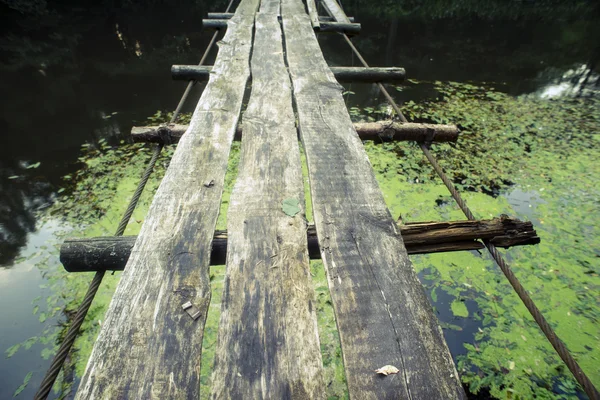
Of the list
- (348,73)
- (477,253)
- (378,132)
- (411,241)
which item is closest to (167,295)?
(411,241)

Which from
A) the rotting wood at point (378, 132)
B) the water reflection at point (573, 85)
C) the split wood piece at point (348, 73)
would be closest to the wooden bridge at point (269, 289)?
the rotting wood at point (378, 132)

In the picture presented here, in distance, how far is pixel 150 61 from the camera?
29.7ft

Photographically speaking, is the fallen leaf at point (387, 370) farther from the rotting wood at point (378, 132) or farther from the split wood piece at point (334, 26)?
the split wood piece at point (334, 26)

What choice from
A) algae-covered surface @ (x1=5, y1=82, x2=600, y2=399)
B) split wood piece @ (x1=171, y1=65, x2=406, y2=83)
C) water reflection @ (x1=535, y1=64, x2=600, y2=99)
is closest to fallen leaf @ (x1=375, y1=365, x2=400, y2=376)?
algae-covered surface @ (x1=5, y1=82, x2=600, y2=399)

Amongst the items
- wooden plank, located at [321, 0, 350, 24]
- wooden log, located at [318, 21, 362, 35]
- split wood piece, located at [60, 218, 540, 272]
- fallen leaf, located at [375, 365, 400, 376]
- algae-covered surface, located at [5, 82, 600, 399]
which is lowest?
algae-covered surface, located at [5, 82, 600, 399]

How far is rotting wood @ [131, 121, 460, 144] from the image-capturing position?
1.92 m

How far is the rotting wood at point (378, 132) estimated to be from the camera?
192cm

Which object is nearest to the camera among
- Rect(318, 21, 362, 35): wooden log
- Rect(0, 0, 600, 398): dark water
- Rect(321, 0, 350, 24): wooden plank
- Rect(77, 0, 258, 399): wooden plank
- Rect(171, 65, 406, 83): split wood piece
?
Rect(77, 0, 258, 399): wooden plank

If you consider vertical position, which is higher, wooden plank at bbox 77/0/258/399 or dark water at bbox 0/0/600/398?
wooden plank at bbox 77/0/258/399

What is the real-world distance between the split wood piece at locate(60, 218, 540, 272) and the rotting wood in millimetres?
855

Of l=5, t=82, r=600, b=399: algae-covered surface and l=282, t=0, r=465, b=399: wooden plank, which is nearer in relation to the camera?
l=282, t=0, r=465, b=399: wooden plank

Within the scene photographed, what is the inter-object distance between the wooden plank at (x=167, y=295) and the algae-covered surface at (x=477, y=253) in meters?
0.97

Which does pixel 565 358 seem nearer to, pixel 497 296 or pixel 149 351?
pixel 149 351

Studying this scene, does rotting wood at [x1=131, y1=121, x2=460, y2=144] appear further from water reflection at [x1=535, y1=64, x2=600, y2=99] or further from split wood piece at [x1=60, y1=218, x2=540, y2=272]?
water reflection at [x1=535, y1=64, x2=600, y2=99]
